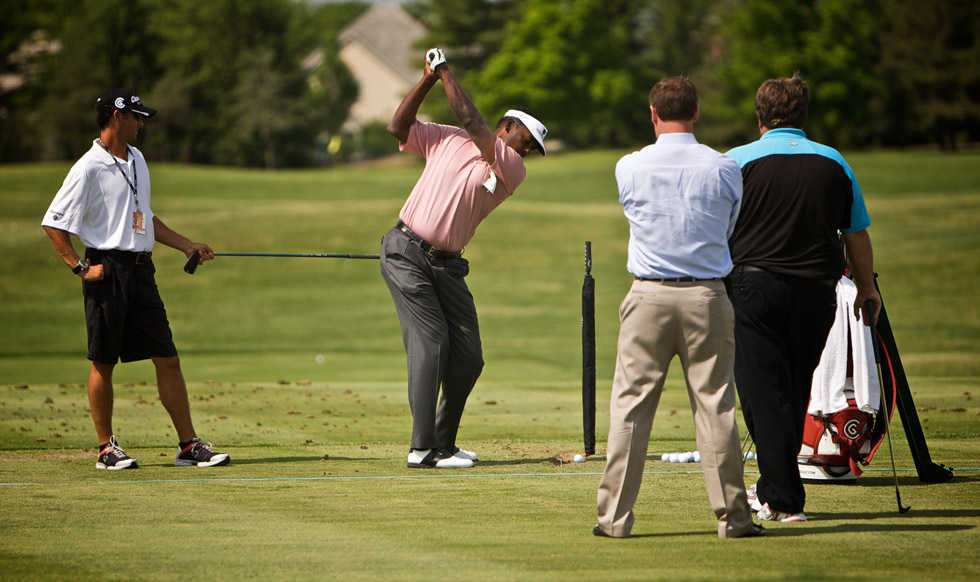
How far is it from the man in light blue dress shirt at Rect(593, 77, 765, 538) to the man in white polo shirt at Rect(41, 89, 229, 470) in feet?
9.73

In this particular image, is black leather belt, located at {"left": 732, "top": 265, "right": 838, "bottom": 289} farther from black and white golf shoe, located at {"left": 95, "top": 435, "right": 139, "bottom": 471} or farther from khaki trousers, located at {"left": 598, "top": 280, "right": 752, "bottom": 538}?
black and white golf shoe, located at {"left": 95, "top": 435, "right": 139, "bottom": 471}

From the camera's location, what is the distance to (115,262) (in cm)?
675

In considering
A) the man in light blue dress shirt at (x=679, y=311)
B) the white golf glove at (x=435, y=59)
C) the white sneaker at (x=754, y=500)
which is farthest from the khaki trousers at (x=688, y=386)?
the white golf glove at (x=435, y=59)

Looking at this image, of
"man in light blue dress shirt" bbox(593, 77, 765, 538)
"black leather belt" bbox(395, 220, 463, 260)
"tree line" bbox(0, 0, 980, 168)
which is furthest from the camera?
"tree line" bbox(0, 0, 980, 168)

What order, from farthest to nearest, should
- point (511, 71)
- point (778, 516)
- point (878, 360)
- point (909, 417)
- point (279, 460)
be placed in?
1. point (511, 71)
2. point (279, 460)
3. point (909, 417)
4. point (878, 360)
5. point (778, 516)

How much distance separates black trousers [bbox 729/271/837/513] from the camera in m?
5.25

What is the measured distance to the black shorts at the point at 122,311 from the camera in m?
6.74

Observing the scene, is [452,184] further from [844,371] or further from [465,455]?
[844,371]

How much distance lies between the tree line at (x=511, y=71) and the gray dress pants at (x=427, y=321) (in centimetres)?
5470

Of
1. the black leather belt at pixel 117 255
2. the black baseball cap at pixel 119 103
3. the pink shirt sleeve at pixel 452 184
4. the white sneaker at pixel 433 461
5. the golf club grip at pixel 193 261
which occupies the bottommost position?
the white sneaker at pixel 433 461

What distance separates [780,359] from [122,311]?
3.85 meters

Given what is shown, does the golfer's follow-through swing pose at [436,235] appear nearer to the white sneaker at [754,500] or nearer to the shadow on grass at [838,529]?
the white sneaker at [754,500]

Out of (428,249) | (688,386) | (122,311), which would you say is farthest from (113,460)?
(688,386)

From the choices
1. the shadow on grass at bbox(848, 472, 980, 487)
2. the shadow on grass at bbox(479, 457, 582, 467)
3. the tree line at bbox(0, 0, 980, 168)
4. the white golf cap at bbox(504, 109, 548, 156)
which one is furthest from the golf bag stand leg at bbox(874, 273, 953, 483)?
the tree line at bbox(0, 0, 980, 168)
